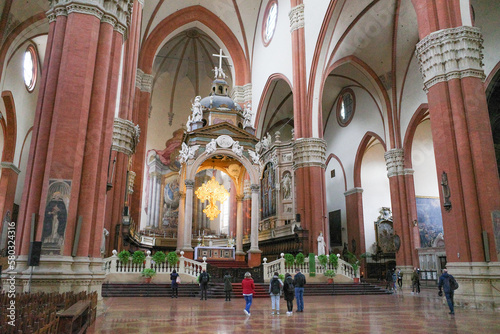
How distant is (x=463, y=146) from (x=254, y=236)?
10077 mm

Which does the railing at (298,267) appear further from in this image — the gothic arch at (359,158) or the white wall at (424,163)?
the white wall at (424,163)

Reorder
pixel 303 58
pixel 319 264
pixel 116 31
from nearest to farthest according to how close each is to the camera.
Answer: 1. pixel 116 31
2. pixel 319 264
3. pixel 303 58

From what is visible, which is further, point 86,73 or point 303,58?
point 303,58

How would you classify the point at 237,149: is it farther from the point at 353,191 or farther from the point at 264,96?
the point at 353,191

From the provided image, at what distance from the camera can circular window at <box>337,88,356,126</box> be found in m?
28.4

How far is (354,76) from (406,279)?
13018 millimetres

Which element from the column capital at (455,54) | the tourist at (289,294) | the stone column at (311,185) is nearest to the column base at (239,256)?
the stone column at (311,185)

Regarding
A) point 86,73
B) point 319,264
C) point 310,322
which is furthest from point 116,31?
point 319,264

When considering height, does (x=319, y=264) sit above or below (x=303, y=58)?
below

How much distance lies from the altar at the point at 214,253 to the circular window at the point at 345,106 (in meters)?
15.0

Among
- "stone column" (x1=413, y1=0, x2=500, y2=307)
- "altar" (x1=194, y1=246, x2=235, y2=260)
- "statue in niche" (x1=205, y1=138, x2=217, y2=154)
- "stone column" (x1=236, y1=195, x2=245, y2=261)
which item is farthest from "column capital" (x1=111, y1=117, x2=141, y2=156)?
"stone column" (x1=413, y1=0, x2=500, y2=307)

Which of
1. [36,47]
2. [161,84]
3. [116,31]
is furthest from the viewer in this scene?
[161,84]

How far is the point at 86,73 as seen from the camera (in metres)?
8.98

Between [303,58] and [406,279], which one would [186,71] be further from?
[406,279]
